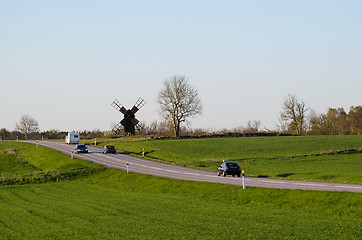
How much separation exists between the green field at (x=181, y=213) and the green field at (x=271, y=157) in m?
12.2

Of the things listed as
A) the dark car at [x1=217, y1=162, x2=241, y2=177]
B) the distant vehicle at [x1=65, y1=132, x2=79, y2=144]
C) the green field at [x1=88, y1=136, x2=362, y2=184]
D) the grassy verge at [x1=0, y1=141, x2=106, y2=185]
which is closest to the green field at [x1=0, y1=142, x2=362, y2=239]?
the dark car at [x1=217, y1=162, x2=241, y2=177]

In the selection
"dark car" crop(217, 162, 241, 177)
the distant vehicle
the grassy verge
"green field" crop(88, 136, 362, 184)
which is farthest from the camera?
the distant vehicle

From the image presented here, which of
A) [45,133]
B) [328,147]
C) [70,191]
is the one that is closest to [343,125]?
[328,147]

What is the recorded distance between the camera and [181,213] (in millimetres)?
22438

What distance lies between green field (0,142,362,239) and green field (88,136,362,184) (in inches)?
480

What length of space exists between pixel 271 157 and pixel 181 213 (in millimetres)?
42016

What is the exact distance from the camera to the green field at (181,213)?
17.3 meters

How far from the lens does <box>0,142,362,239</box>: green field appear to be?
17.3 metres

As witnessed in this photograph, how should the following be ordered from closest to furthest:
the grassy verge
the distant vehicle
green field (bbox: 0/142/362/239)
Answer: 1. green field (bbox: 0/142/362/239)
2. the grassy verge
3. the distant vehicle

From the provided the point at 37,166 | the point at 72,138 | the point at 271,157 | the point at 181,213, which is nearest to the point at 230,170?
the point at 181,213

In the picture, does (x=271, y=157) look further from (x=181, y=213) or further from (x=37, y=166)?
(x=181, y=213)

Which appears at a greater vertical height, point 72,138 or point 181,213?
point 72,138

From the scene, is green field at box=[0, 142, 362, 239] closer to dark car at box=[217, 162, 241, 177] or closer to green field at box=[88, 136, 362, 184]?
dark car at box=[217, 162, 241, 177]

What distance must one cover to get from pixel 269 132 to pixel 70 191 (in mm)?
80345
